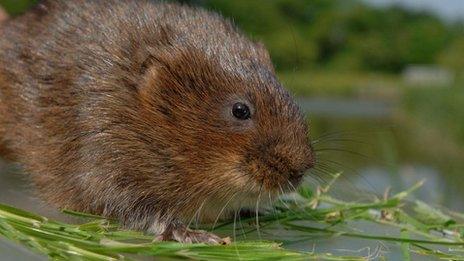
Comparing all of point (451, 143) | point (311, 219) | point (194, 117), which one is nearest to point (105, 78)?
point (194, 117)

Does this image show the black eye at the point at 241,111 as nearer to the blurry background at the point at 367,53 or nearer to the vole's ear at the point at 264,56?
the vole's ear at the point at 264,56

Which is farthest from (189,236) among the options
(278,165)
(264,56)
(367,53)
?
(367,53)

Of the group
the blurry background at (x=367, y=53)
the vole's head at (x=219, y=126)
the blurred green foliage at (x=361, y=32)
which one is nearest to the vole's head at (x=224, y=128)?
the vole's head at (x=219, y=126)

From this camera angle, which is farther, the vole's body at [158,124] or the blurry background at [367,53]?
the blurry background at [367,53]

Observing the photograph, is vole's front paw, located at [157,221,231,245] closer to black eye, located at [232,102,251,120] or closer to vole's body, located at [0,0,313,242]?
vole's body, located at [0,0,313,242]

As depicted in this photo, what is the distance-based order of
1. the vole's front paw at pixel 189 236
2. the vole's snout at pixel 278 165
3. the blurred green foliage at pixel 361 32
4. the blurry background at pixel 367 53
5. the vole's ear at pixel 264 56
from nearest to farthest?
the vole's front paw at pixel 189 236
the vole's snout at pixel 278 165
the vole's ear at pixel 264 56
the blurry background at pixel 367 53
the blurred green foliage at pixel 361 32

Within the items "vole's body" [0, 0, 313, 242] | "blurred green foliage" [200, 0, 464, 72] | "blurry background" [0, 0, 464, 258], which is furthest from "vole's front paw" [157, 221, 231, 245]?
"blurred green foliage" [200, 0, 464, 72]

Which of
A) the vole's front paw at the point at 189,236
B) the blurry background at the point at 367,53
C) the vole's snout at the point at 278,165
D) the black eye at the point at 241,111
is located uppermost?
the blurry background at the point at 367,53

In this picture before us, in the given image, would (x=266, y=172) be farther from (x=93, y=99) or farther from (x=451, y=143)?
(x=451, y=143)
